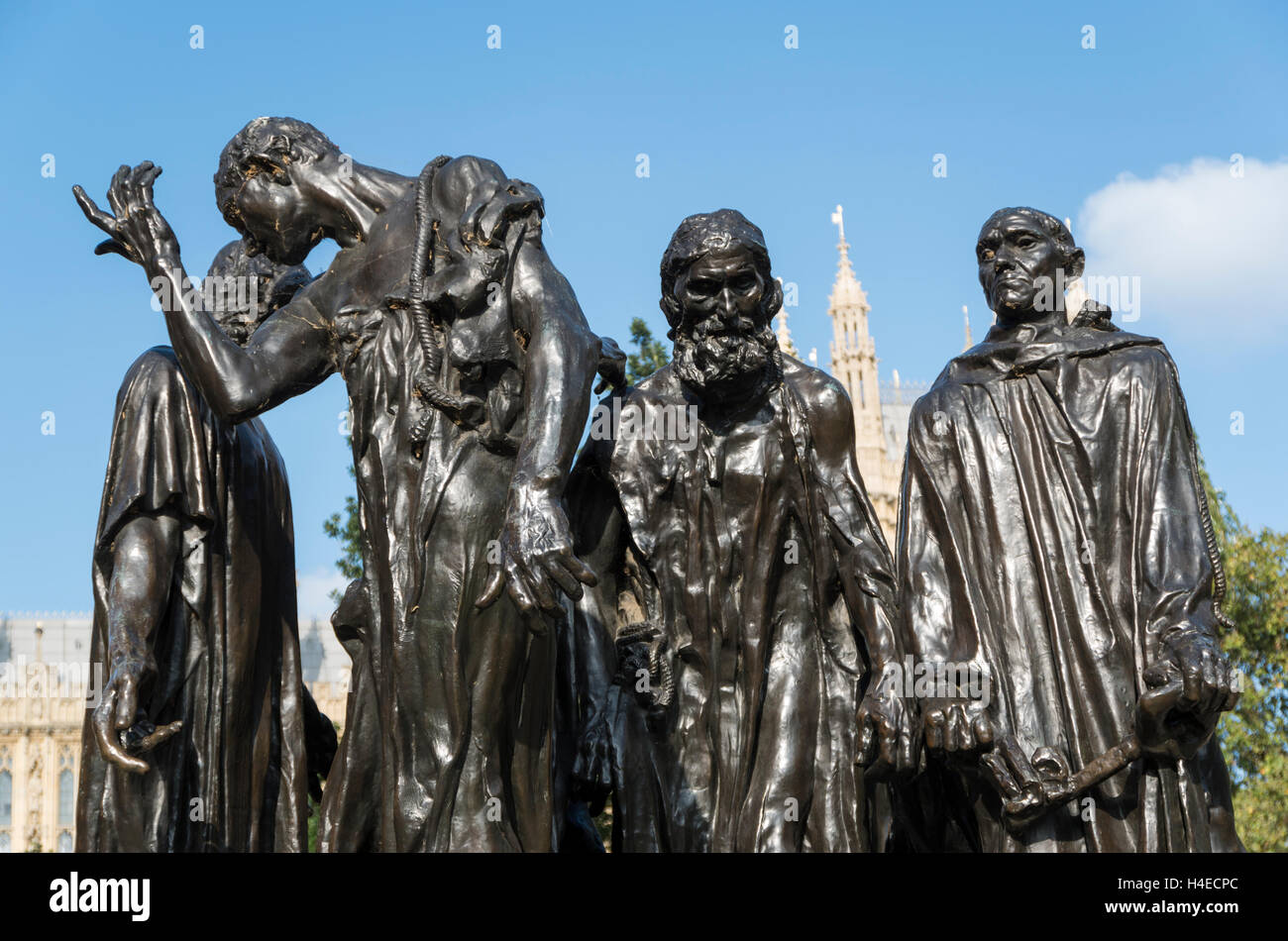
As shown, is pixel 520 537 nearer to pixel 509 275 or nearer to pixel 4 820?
pixel 509 275

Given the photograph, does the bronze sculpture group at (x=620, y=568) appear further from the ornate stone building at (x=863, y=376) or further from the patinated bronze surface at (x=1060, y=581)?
the ornate stone building at (x=863, y=376)

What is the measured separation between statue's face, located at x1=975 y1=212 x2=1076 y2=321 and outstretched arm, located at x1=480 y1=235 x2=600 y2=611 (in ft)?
6.36

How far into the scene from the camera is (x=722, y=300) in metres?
7.46

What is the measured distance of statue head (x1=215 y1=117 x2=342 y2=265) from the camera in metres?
7.27

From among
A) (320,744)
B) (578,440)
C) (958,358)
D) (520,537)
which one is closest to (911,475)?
(958,358)

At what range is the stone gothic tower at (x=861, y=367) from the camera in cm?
6875

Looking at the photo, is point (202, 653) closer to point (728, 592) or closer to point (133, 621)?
point (133, 621)

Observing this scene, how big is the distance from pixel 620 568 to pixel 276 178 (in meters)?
2.26

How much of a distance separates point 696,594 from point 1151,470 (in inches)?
77.0

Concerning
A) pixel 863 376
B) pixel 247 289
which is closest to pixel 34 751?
pixel 863 376

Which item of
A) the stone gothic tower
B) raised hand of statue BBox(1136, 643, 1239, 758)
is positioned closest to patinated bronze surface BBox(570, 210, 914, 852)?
raised hand of statue BBox(1136, 643, 1239, 758)
